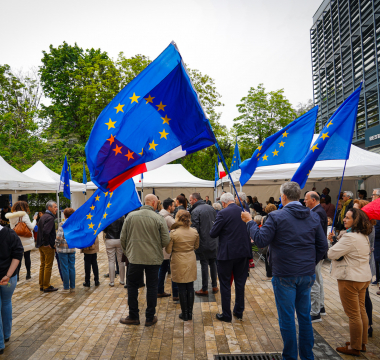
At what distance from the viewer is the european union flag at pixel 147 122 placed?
4.01 m

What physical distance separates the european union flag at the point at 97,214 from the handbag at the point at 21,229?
8.33ft

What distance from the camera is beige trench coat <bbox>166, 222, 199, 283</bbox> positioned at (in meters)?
5.12

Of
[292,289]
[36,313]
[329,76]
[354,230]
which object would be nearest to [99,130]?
[292,289]

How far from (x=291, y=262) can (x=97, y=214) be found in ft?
10.8

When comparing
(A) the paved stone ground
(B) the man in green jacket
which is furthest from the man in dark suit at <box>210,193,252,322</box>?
(B) the man in green jacket

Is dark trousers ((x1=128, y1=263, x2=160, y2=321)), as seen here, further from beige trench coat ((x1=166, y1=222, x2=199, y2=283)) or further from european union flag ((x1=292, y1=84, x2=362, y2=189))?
european union flag ((x1=292, y1=84, x2=362, y2=189))

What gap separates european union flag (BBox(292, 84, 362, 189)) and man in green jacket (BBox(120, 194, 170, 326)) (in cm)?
231

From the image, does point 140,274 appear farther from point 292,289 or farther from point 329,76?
point 329,76

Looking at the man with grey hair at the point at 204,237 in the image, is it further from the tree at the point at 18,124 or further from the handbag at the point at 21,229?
the tree at the point at 18,124

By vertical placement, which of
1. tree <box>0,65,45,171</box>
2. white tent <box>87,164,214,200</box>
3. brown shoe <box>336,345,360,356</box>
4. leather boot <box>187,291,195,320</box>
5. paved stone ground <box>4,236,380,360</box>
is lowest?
paved stone ground <box>4,236,380,360</box>

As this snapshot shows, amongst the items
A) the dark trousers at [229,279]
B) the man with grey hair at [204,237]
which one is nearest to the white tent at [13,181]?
the man with grey hair at [204,237]

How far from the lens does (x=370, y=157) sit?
32.5 ft

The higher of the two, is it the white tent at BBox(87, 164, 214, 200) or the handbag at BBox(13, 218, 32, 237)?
the white tent at BBox(87, 164, 214, 200)

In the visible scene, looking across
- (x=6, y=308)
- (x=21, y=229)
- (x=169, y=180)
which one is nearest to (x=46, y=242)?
(x=21, y=229)
